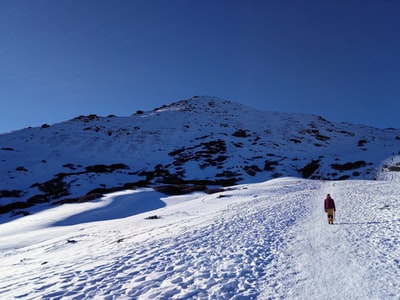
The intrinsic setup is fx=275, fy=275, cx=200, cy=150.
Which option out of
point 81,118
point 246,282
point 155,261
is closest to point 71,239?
point 155,261

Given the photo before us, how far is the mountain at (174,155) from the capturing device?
42531 millimetres

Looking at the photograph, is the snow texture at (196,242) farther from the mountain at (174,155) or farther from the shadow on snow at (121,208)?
the mountain at (174,155)

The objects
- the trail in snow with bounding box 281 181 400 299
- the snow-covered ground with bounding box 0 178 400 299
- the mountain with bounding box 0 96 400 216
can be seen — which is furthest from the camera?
the mountain with bounding box 0 96 400 216

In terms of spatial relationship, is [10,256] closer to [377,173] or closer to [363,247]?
[363,247]

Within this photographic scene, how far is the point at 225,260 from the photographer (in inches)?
363

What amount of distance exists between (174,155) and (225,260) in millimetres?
55254

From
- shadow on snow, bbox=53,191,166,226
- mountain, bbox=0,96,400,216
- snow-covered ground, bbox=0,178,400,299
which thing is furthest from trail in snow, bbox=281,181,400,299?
mountain, bbox=0,96,400,216

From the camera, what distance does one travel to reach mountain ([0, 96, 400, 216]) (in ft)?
140

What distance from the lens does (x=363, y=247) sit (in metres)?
9.82

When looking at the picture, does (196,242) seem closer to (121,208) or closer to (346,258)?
(346,258)

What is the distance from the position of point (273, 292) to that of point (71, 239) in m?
13.2

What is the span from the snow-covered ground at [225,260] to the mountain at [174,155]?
19701mm

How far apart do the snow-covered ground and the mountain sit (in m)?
19.7

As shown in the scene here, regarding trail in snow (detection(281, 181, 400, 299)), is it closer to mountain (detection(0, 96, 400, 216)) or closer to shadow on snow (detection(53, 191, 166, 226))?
shadow on snow (detection(53, 191, 166, 226))
